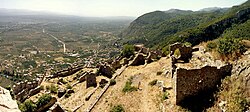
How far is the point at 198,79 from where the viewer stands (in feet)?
54.9

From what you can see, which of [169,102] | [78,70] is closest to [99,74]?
[78,70]

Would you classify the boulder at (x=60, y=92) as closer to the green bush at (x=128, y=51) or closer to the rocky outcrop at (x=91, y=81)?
the rocky outcrop at (x=91, y=81)

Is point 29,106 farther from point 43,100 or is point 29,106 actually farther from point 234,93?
point 234,93

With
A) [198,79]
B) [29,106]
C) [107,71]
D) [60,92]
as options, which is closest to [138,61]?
[107,71]

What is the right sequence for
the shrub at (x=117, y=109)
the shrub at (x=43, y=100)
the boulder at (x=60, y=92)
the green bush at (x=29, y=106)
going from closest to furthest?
the shrub at (x=117, y=109) → the green bush at (x=29, y=106) → the shrub at (x=43, y=100) → the boulder at (x=60, y=92)

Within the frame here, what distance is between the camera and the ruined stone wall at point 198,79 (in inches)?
653

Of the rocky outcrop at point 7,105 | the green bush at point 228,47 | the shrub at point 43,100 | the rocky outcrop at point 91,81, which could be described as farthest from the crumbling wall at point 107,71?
the rocky outcrop at point 7,105

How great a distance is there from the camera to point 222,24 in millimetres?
133250

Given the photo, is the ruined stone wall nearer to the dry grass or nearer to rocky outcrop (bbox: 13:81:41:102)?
the dry grass

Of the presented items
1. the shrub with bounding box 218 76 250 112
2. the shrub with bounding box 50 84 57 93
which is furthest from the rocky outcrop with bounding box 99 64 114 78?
the shrub with bounding box 218 76 250 112

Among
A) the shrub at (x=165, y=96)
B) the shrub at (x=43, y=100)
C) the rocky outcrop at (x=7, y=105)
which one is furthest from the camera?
the shrub at (x=43, y=100)

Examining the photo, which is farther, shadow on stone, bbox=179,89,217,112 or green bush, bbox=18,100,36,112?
green bush, bbox=18,100,36,112

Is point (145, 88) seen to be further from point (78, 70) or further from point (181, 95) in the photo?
point (78, 70)

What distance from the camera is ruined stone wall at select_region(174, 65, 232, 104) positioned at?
16.6m
